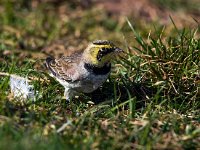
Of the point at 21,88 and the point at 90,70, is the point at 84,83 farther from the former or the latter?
the point at 21,88

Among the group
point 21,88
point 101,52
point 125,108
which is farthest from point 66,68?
point 125,108

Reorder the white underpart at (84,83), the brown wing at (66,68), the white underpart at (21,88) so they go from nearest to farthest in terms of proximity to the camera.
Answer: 1. the white underpart at (21,88)
2. the white underpart at (84,83)
3. the brown wing at (66,68)

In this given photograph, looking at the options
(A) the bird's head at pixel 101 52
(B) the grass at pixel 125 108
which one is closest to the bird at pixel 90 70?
(A) the bird's head at pixel 101 52

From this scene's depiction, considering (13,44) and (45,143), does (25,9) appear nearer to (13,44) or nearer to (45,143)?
(13,44)

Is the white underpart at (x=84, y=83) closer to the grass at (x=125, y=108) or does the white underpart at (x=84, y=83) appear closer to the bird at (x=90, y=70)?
the bird at (x=90, y=70)

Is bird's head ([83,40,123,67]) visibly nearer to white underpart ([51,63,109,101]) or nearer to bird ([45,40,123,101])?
bird ([45,40,123,101])

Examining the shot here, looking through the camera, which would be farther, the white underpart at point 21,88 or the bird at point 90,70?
the bird at point 90,70
